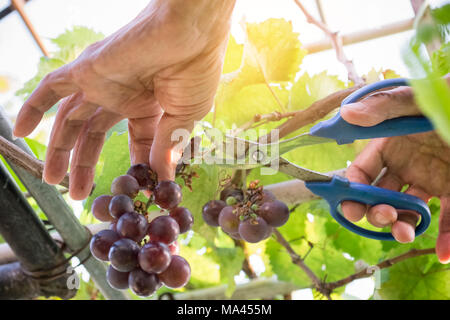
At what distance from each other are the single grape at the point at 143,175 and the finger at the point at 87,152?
0.09 meters

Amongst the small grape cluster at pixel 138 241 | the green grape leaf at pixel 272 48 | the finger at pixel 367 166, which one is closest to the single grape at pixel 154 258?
the small grape cluster at pixel 138 241

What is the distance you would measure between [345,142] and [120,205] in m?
0.28

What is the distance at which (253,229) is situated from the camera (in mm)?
644

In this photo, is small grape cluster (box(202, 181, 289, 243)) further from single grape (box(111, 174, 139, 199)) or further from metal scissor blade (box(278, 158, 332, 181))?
single grape (box(111, 174, 139, 199))

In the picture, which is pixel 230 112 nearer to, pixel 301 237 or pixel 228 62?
pixel 228 62

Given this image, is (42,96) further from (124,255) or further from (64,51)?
(64,51)

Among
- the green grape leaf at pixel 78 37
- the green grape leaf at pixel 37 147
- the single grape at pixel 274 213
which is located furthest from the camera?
the green grape leaf at pixel 78 37

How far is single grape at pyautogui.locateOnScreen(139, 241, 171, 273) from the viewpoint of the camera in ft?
1.49

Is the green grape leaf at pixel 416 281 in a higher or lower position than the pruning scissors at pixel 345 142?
lower

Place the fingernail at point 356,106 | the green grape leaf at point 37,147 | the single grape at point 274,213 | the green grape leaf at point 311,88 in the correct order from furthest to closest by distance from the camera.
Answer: the green grape leaf at point 311,88
the green grape leaf at point 37,147
the single grape at point 274,213
the fingernail at point 356,106

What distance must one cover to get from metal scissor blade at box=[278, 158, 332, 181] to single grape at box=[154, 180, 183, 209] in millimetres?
140

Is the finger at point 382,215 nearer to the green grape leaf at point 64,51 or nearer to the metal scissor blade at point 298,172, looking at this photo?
the metal scissor blade at point 298,172

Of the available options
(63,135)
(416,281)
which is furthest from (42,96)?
(416,281)

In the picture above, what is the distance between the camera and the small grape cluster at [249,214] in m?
0.65
